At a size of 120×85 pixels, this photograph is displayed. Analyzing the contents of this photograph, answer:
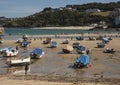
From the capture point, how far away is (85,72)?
35.7 m

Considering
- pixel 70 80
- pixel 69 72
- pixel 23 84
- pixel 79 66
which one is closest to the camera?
pixel 23 84

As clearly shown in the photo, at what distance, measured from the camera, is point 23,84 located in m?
25.4

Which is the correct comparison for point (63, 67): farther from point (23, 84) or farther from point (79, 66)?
point (23, 84)

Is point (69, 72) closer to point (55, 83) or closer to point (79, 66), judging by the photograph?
point (79, 66)

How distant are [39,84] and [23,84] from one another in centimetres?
113

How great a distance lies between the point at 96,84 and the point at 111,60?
66.3 ft

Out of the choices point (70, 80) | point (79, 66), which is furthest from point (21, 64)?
point (70, 80)

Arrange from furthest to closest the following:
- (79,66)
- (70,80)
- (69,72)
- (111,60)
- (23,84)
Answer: (111,60)
(79,66)
(69,72)
(70,80)
(23,84)

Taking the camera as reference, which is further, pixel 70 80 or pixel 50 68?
pixel 50 68

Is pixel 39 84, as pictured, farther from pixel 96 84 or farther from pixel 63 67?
pixel 63 67

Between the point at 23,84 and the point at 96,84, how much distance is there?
5.35 m

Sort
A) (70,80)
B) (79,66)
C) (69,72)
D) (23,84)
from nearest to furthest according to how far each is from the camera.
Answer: (23,84), (70,80), (69,72), (79,66)

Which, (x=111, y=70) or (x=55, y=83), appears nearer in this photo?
(x=55, y=83)

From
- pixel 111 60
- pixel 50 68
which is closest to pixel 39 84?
pixel 50 68
